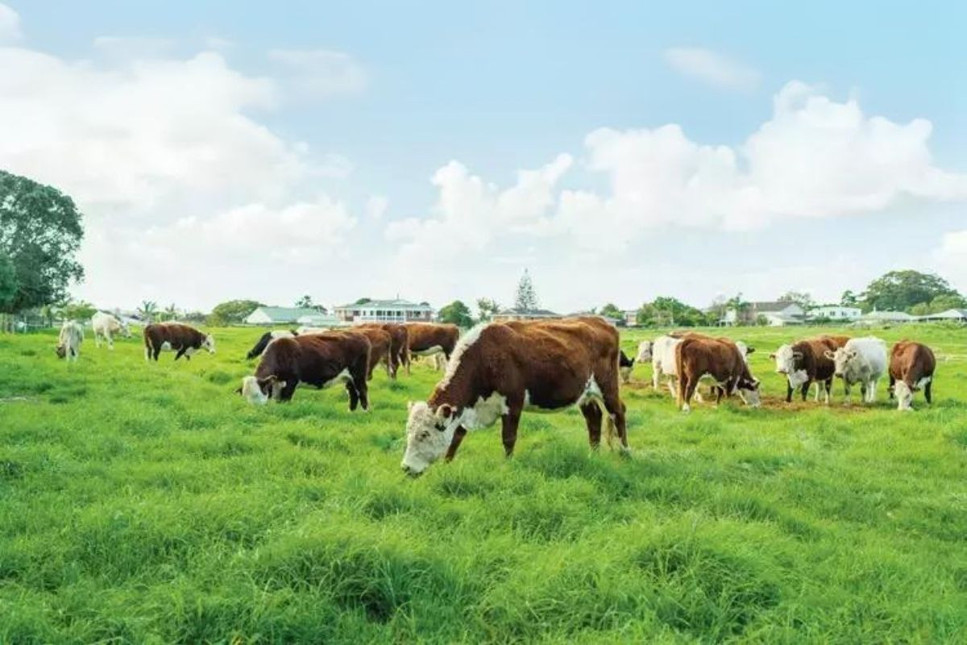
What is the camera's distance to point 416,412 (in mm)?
7555

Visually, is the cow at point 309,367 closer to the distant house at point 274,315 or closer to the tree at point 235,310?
the tree at point 235,310

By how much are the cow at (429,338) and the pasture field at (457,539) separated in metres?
13.7

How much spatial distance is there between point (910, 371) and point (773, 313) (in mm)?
126436

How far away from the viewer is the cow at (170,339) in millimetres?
25281

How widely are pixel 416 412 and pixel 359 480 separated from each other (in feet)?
3.89

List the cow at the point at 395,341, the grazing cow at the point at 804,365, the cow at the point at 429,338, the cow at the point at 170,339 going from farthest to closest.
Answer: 1. the cow at the point at 170,339
2. the cow at the point at 429,338
3. the cow at the point at 395,341
4. the grazing cow at the point at 804,365

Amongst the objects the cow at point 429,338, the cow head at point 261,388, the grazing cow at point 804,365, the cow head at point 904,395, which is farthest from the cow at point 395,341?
the cow head at point 904,395

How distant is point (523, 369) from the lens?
8.50 metres

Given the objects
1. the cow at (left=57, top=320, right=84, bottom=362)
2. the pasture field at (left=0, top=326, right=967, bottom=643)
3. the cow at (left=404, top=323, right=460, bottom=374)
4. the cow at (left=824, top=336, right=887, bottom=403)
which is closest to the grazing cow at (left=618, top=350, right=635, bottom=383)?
the cow at (left=404, top=323, right=460, bottom=374)

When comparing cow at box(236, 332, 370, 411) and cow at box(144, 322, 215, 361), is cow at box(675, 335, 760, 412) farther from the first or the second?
cow at box(144, 322, 215, 361)

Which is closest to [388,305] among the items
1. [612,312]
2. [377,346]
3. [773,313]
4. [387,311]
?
[387,311]

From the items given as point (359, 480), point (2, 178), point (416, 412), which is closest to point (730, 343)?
point (416, 412)

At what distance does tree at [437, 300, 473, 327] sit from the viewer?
9225 cm

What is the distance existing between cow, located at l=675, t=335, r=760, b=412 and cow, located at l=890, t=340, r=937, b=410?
3170 millimetres
